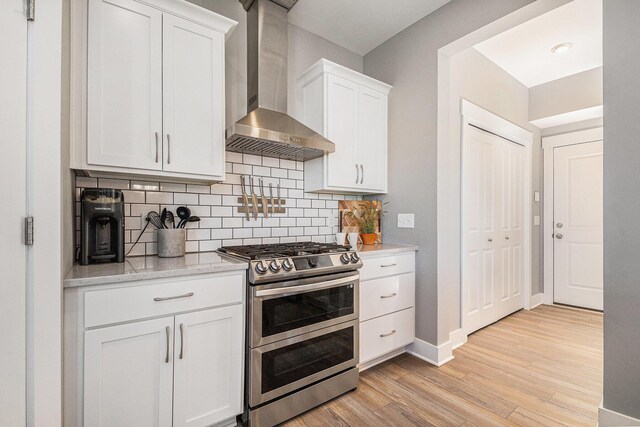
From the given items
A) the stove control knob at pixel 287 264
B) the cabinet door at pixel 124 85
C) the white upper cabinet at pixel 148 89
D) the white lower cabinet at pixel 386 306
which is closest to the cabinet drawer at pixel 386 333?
the white lower cabinet at pixel 386 306

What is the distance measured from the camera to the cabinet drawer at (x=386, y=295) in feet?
7.46

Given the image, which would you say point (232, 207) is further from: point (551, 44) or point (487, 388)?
point (551, 44)

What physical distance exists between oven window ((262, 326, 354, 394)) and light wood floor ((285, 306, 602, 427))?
25 cm

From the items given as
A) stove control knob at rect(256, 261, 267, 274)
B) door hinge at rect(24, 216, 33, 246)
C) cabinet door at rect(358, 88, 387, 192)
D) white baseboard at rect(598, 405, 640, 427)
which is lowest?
white baseboard at rect(598, 405, 640, 427)

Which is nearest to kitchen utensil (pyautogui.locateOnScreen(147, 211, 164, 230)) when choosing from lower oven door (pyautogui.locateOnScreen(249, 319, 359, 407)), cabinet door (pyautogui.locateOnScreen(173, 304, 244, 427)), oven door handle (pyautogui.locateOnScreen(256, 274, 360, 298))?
cabinet door (pyautogui.locateOnScreen(173, 304, 244, 427))

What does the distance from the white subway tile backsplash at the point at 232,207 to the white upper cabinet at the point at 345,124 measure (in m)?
0.24

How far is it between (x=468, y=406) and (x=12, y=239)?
8.06 ft

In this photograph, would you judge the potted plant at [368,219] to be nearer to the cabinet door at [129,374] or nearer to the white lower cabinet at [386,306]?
the white lower cabinet at [386,306]

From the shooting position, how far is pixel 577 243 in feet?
13.2

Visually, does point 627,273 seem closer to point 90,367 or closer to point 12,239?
point 90,367

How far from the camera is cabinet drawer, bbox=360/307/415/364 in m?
2.27

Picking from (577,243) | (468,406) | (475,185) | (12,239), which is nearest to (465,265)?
(475,185)

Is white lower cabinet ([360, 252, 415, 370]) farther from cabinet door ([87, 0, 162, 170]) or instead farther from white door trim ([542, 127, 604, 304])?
white door trim ([542, 127, 604, 304])

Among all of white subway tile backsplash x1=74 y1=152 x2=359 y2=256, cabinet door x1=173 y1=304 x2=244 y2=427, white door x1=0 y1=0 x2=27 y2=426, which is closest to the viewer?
white door x1=0 y1=0 x2=27 y2=426
